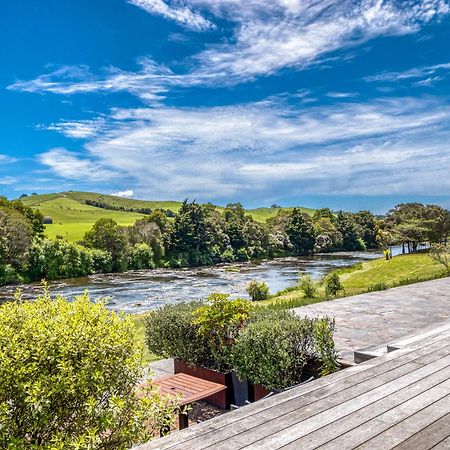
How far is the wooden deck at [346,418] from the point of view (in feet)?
10.0

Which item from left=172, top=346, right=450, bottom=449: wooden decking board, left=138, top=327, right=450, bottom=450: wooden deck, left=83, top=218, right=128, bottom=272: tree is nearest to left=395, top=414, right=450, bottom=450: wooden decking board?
left=138, top=327, right=450, bottom=450: wooden deck

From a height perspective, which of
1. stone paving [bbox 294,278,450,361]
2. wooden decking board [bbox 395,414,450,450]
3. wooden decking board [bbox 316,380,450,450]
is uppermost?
wooden decking board [bbox 316,380,450,450]

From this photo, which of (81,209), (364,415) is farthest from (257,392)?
(81,209)

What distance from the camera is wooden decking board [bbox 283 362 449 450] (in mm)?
3045

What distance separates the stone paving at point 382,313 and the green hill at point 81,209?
6102 centimetres

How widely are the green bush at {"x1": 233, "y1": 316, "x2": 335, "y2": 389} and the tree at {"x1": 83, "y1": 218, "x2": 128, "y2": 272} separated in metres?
52.0

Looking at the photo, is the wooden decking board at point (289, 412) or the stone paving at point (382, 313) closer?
the wooden decking board at point (289, 412)

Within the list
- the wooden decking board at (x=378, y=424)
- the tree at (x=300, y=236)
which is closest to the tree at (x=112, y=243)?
the tree at (x=300, y=236)

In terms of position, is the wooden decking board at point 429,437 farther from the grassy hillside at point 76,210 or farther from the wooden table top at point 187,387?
the grassy hillside at point 76,210

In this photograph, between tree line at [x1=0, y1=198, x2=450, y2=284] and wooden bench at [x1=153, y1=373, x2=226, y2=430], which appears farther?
tree line at [x1=0, y1=198, x2=450, y2=284]

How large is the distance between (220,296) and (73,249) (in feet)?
153

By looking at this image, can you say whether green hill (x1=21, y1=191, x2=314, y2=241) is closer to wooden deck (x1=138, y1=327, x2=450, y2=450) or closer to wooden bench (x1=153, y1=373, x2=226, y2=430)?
wooden bench (x1=153, y1=373, x2=226, y2=430)

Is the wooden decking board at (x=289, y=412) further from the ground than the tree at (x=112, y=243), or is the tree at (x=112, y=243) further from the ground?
the tree at (x=112, y=243)

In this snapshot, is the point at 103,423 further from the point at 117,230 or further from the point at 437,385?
the point at 117,230
